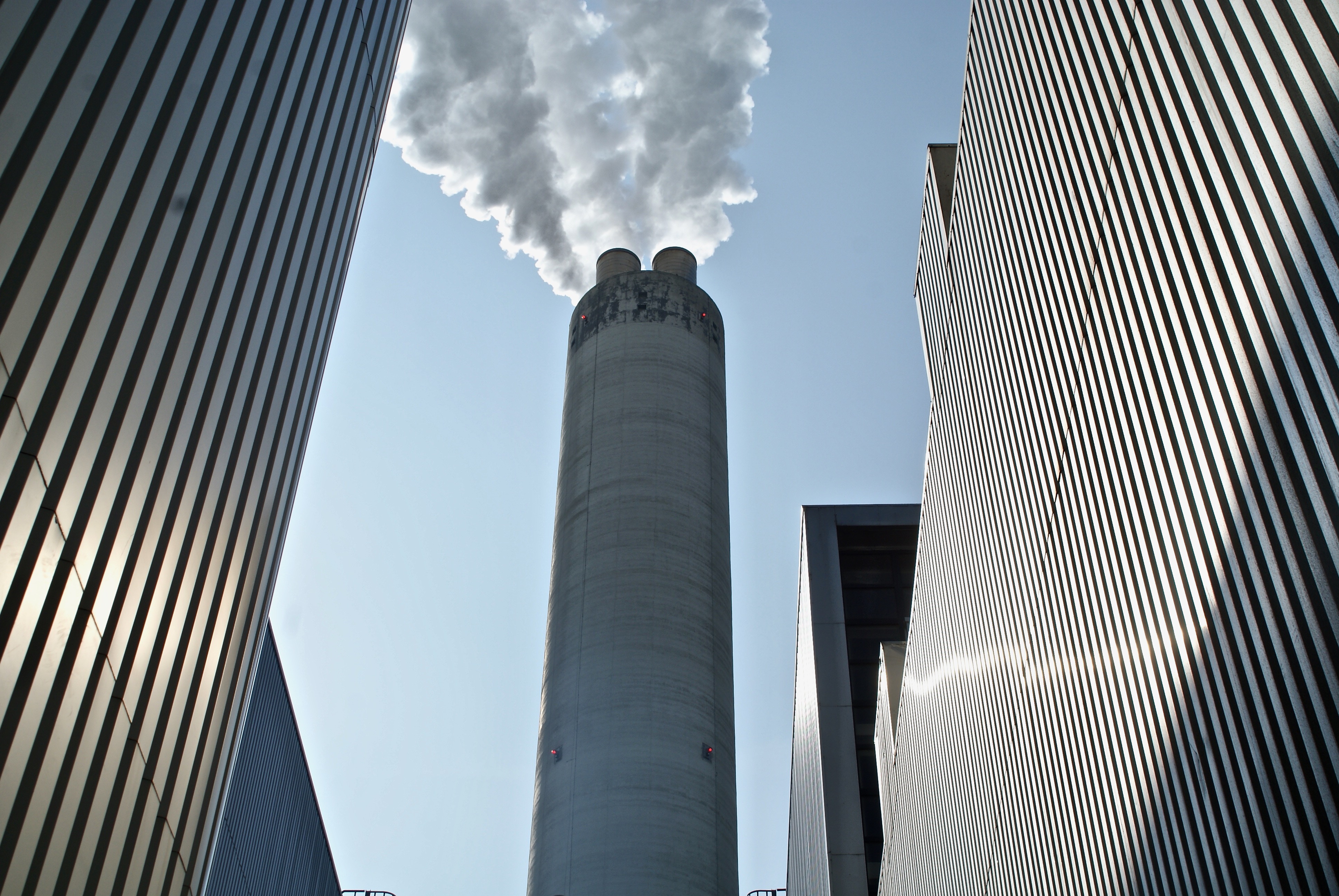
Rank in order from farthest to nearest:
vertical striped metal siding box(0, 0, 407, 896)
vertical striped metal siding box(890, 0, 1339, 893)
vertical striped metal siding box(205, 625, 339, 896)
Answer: vertical striped metal siding box(205, 625, 339, 896)
vertical striped metal siding box(890, 0, 1339, 893)
vertical striped metal siding box(0, 0, 407, 896)

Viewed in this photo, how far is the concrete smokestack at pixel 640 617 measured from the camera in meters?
30.2

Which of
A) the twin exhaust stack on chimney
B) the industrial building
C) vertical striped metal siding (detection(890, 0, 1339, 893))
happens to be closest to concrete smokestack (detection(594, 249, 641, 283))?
the twin exhaust stack on chimney

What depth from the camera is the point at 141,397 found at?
7910 millimetres

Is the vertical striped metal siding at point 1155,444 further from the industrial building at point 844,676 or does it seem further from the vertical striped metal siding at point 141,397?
the industrial building at point 844,676

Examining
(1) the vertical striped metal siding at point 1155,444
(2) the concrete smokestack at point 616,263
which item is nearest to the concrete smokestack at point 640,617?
(2) the concrete smokestack at point 616,263

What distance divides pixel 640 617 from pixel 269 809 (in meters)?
10.6

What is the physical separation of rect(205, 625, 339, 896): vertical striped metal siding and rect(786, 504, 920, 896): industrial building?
15.2 meters

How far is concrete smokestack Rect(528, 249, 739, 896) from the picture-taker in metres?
30.2

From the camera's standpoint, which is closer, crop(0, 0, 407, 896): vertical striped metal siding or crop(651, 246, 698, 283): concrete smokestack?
crop(0, 0, 407, 896): vertical striped metal siding

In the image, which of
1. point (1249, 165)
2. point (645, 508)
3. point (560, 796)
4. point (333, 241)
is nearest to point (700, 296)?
point (645, 508)

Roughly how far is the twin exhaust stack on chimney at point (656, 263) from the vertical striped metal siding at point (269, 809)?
19.2 m

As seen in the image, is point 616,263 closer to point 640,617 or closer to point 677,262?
point 677,262

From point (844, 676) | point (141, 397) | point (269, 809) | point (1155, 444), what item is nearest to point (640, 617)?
point (844, 676)

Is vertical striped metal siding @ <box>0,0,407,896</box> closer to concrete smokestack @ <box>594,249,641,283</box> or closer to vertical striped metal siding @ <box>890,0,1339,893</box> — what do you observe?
vertical striped metal siding @ <box>890,0,1339,893</box>
